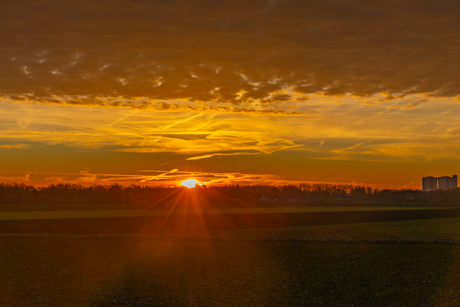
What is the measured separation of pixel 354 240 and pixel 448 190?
619ft

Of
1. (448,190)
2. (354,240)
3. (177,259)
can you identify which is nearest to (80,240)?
(177,259)

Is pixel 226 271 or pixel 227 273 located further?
pixel 226 271

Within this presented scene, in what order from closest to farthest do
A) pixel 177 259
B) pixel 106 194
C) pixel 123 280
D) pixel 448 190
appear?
pixel 123 280
pixel 177 259
pixel 106 194
pixel 448 190

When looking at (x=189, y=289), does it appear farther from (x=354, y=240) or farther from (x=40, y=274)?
(x=354, y=240)

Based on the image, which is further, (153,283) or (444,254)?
(444,254)

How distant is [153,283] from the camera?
21.0 m

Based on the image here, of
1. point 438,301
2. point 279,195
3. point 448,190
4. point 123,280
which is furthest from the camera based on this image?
point 448,190

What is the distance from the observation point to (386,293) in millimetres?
19547

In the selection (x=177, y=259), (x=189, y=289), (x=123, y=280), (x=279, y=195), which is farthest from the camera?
(x=279, y=195)

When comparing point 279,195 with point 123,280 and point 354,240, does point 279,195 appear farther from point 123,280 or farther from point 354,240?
point 123,280

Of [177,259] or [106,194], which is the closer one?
[177,259]

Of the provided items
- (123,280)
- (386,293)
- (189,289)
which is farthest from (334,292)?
(123,280)

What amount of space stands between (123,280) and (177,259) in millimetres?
5888

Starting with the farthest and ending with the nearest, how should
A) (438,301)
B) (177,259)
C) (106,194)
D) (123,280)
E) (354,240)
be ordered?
(106,194)
(354,240)
(177,259)
(123,280)
(438,301)
